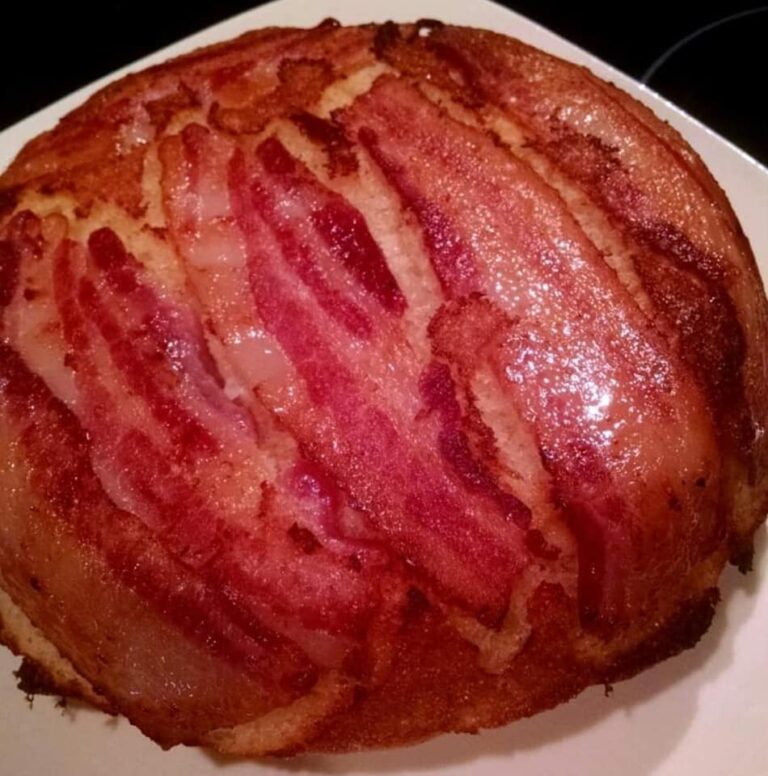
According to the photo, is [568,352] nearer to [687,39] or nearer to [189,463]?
[189,463]

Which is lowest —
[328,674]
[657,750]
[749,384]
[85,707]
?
[657,750]

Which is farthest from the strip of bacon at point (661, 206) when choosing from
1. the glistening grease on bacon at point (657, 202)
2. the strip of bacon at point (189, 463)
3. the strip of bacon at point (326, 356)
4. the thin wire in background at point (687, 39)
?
the thin wire in background at point (687, 39)

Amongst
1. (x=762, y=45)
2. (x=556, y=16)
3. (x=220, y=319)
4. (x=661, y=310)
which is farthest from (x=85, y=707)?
(x=762, y=45)

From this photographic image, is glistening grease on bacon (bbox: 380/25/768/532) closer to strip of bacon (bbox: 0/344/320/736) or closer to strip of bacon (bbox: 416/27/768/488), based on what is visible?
strip of bacon (bbox: 416/27/768/488)

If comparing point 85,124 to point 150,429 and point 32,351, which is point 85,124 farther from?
point 150,429

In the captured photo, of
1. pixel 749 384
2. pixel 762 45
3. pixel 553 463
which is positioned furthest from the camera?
pixel 762 45

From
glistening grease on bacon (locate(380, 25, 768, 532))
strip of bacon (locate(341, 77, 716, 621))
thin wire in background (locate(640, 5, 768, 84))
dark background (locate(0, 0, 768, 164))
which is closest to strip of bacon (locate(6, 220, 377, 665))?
strip of bacon (locate(341, 77, 716, 621))

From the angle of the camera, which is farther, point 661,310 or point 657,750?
point 657,750
